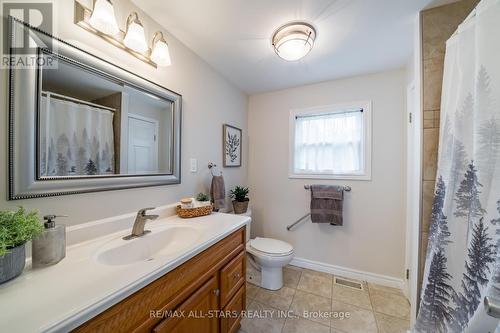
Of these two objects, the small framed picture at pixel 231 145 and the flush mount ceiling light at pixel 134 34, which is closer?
the flush mount ceiling light at pixel 134 34

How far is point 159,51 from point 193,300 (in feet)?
4.77

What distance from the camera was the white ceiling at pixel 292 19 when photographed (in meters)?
1.14

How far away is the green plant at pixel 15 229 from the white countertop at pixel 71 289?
139 mm

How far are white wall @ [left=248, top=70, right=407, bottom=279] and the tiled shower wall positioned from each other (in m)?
0.70

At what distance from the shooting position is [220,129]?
1960 mm

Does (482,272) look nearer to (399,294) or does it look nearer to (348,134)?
(399,294)

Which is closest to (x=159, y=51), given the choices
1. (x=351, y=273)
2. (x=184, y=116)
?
(x=184, y=116)

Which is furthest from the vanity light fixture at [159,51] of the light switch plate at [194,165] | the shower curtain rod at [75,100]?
the light switch plate at [194,165]

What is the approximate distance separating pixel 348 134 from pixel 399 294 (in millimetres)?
1606

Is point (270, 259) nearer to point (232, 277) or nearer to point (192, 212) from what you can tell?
point (232, 277)

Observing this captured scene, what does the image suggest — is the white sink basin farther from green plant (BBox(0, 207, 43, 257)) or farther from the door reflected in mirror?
the door reflected in mirror

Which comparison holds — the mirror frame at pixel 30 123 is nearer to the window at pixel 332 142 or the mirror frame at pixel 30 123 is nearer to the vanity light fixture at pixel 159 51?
the vanity light fixture at pixel 159 51

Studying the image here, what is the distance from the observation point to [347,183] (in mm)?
2004

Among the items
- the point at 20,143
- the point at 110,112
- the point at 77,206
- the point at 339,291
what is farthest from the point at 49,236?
the point at 339,291
